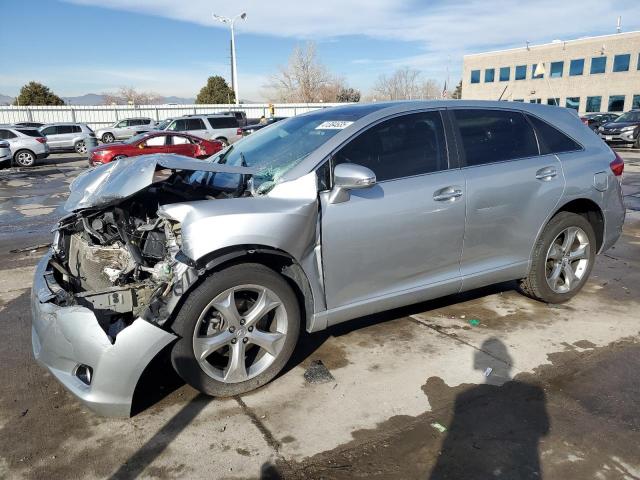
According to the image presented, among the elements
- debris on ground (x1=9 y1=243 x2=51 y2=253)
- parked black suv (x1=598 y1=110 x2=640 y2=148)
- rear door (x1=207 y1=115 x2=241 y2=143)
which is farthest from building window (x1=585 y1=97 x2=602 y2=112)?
debris on ground (x1=9 y1=243 x2=51 y2=253)

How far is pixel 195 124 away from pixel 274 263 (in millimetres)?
22539

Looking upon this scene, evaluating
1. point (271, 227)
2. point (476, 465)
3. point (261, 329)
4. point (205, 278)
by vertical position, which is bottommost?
point (476, 465)

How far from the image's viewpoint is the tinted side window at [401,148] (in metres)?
3.41

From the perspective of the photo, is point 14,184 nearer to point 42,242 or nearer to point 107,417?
point 42,242

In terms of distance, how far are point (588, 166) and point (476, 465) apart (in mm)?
3005

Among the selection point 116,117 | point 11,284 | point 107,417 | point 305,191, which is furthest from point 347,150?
point 116,117

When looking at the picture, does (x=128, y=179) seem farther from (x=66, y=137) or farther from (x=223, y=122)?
(x=66, y=137)

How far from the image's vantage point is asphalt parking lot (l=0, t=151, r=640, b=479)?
2.54 metres

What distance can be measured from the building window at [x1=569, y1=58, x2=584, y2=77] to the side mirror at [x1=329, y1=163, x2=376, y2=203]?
189 ft

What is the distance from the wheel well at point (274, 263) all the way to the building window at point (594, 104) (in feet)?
184

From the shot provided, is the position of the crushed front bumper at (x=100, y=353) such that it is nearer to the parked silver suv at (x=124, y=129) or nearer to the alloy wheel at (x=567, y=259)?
the alloy wheel at (x=567, y=259)

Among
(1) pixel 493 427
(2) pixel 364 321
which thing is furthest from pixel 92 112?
(1) pixel 493 427

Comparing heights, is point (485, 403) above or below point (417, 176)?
below

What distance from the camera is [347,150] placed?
3.35m
